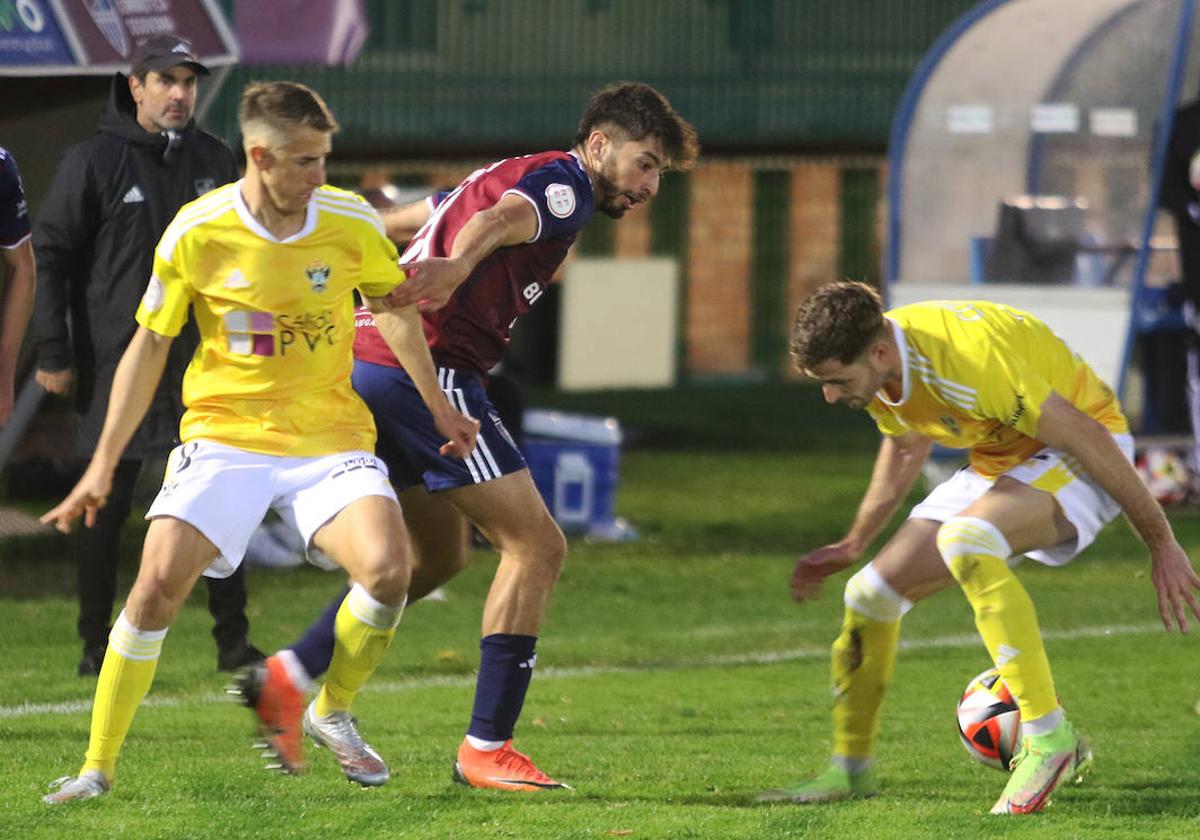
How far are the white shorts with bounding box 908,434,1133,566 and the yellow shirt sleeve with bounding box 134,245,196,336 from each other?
7.07ft

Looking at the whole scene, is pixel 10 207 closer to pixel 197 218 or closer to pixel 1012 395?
pixel 197 218

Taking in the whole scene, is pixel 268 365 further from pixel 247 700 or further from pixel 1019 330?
pixel 1019 330

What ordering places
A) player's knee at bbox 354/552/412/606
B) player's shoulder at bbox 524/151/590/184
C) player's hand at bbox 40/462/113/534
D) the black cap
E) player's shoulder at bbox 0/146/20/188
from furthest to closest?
the black cap, player's shoulder at bbox 0/146/20/188, player's shoulder at bbox 524/151/590/184, player's knee at bbox 354/552/412/606, player's hand at bbox 40/462/113/534

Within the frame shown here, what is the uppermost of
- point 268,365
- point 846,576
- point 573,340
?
point 268,365

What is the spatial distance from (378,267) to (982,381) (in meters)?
1.65

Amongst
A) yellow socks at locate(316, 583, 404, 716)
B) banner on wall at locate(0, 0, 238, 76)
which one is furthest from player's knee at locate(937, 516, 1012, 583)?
banner on wall at locate(0, 0, 238, 76)

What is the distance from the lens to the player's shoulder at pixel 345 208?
630cm

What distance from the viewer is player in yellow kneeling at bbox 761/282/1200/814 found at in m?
6.15

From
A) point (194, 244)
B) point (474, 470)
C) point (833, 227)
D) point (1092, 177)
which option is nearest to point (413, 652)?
point (474, 470)

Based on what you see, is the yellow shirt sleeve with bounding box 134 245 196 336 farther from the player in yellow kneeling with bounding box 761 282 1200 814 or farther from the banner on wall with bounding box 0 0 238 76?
the banner on wall with bounding box 0 0 238 76

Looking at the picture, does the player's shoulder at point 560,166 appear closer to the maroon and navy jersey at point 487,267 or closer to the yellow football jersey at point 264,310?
the maroon and navy jersey at point 487,267

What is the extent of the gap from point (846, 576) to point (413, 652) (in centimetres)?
330

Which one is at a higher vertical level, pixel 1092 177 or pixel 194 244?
pixel 194 244

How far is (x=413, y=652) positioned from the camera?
9.77 meters
